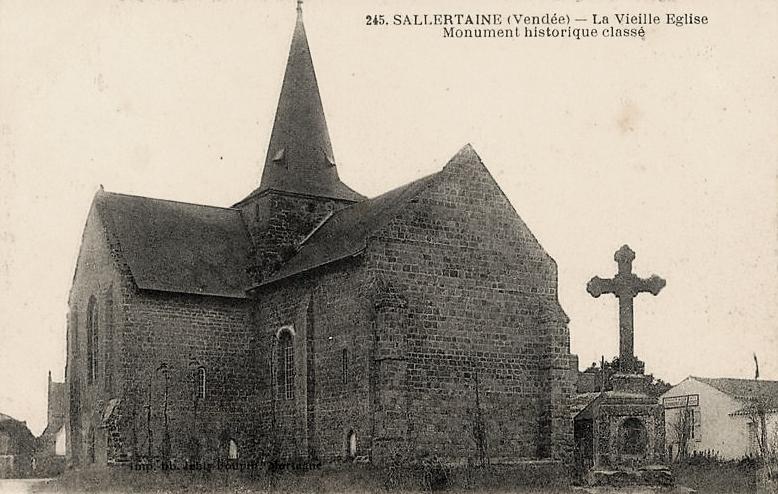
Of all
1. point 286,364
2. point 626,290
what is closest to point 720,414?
point 286,364

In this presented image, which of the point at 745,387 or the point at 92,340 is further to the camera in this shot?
the point at 745,387

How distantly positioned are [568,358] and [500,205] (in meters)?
5.06

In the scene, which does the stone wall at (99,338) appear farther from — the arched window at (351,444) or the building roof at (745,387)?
the building roof at (745,387)

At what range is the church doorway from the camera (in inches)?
886

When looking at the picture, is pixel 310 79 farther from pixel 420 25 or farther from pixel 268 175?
pixel 420 25

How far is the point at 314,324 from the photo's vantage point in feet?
108

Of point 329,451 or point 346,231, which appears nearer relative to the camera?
point 329,451

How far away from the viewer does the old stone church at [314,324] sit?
30.3m

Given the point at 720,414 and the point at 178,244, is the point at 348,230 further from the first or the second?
the point at 720,414

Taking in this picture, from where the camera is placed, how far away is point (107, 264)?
118ft

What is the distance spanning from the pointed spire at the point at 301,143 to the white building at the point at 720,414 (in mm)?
17456

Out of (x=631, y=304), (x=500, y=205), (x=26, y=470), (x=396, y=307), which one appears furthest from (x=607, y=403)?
(x=26, y=470)

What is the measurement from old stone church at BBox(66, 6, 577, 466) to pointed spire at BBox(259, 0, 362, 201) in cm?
7

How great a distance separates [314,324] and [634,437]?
1286 centimetres
